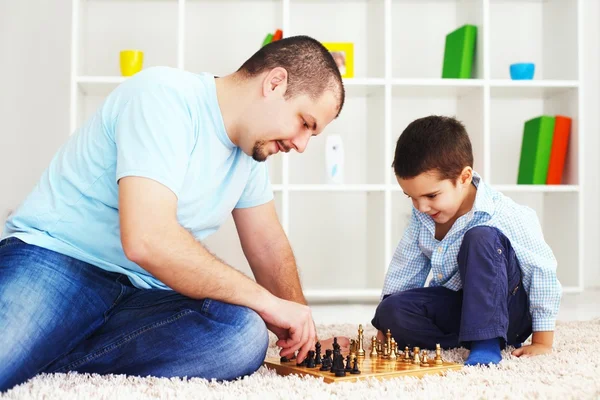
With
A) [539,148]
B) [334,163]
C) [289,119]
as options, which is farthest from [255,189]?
[539,148]

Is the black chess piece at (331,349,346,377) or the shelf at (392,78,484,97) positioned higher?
the shelf at (392,78,484,97)

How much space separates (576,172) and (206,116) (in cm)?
235

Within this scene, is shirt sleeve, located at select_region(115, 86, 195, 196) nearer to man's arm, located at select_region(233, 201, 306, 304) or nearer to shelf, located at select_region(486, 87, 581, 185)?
man's arm, located at select_region(233, 201, 306, 304)

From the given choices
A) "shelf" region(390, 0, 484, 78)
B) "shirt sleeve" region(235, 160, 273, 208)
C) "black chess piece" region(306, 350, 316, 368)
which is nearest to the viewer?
"black chess piece" region(306, 350, 316, 368)

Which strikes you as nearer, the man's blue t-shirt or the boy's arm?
the man's blue t-shirt

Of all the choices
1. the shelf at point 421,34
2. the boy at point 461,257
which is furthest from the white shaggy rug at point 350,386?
the shelf at point 421,34

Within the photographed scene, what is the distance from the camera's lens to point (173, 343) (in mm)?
1483

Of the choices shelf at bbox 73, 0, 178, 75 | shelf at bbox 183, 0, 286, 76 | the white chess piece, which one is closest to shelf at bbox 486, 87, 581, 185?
the white chess piece

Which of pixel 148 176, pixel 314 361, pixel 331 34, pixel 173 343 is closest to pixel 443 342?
pixel 314 361

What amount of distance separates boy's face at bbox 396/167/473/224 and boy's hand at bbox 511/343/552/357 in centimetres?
38

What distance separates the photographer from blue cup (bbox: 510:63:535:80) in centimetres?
350

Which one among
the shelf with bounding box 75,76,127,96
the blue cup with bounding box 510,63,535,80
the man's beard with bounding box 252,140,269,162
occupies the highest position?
the blue cup with bounding box 510,63,535,80

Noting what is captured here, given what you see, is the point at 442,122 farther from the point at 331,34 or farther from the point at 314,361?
the point at 331,34

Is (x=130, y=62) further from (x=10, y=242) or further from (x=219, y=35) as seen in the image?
(x=10, y=242)
